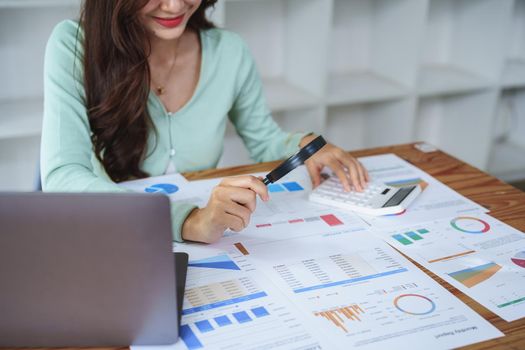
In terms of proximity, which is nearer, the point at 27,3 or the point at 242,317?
the point at 242,317

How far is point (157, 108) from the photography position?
5.04 feet

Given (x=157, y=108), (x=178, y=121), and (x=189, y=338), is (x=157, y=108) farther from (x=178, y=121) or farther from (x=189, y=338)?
(x=189, y=338)

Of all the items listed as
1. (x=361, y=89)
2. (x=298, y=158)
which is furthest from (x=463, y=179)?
(x=361, y=89)

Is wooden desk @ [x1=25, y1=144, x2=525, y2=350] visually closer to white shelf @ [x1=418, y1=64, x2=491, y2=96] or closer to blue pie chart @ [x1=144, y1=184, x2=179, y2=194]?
blue pie chart @ [x1=144, y1=184, x2=179, y2=194]

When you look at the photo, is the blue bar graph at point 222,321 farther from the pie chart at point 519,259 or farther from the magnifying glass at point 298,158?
the pie chart at point 519,259

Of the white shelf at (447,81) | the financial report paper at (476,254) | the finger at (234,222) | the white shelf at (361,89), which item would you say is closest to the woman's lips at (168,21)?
the finger at (234,222)

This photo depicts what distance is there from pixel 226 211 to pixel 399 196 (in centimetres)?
41

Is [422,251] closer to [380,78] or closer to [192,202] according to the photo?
[192,202]

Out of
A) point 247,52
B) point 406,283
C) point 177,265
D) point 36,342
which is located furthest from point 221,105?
point 36,342

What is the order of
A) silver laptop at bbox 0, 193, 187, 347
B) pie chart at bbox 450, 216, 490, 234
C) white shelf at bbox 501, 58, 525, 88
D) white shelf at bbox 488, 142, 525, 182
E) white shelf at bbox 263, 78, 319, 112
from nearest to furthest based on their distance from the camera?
1. silver laptop at bbox 0, 193, 187, 347
2. pie chart at bbox 450, 216, 490, 234
3. white shelf at bbox 263, 78, 319, 112
4. white shelf at bbox 501, 58, 525, 88
5. white shelf at bbox 488, 142, 525, 182

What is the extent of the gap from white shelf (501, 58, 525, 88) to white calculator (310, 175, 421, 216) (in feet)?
5.72

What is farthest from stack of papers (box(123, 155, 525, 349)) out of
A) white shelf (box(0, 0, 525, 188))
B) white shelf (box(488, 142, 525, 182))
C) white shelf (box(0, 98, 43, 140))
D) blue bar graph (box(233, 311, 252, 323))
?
white shelf (box(488, 142, 525, 182))

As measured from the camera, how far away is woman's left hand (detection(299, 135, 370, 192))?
135 centimetres

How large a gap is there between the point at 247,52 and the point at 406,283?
92 centimetres
